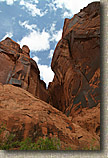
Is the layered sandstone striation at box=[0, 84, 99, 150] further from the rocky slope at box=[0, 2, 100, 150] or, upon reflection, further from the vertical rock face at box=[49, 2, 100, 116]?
the vertical rock face at box=[49, 2, 100, 116]

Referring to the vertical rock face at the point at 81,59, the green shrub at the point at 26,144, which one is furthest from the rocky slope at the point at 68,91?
the green shrub at the point at 26,144

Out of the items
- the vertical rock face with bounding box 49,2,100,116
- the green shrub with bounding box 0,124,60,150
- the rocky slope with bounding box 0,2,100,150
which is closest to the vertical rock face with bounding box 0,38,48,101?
the rocky slope with bounding box 0,2,100,150

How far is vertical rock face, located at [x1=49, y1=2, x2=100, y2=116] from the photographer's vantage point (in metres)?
8.28

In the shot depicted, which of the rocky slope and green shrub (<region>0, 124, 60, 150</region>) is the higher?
the rocky slope

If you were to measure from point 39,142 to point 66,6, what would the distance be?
5791 mm

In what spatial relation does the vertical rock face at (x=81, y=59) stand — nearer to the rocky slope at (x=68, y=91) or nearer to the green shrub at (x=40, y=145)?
the rocky slope at (x=68, y=91)

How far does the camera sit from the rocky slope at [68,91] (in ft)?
14.2

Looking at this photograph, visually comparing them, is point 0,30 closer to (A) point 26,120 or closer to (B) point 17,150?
(A) point 26,120

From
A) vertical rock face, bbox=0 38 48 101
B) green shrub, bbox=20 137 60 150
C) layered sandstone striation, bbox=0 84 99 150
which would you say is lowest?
green shrub, bbox=20 137 60 150

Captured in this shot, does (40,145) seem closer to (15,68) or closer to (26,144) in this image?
(26,144)

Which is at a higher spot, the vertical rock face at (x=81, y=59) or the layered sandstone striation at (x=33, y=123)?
the vertical rock face at (x=81, y=59)

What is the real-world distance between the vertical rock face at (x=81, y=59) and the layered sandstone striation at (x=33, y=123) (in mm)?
2942

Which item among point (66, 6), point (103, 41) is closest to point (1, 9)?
point (66, 6)

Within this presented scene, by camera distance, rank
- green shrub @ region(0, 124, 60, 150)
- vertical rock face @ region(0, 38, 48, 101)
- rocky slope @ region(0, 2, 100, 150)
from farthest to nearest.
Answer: vertical rock face @ region(0, 38, 48, 101)
rocky slope @ region(0, 2, 100, 150)
green shrub @ region(0, 124, 60, 150)
